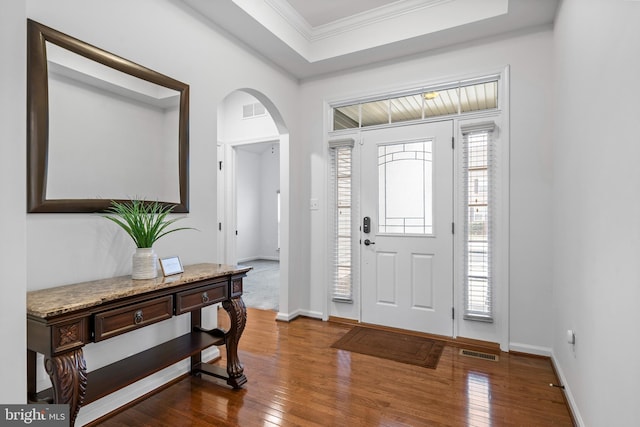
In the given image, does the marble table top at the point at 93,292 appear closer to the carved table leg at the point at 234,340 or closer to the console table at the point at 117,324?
the console table at the point at 117,324

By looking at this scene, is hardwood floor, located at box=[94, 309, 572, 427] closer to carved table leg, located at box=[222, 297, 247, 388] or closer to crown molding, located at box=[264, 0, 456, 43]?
carved table leg, located at box=[222, 297, 247, 388]

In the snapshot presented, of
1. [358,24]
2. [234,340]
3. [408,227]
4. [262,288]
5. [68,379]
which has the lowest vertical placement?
[262,288]

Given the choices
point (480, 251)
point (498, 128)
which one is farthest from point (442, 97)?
point (480, 251)

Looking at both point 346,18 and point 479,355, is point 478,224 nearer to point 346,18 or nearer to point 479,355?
point 479,355

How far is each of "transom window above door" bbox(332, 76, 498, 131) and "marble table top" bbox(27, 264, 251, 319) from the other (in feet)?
7.79

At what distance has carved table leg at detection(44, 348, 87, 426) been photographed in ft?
4.75

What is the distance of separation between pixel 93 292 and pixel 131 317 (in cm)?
22

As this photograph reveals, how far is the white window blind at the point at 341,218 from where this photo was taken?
3.85 m

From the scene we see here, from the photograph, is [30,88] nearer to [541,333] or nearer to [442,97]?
[442,97]

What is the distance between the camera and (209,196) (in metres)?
2.83

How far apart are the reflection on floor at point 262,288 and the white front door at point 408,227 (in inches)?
61.4

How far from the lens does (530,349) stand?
2.97m

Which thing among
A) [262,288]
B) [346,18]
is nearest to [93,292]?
[346,18]

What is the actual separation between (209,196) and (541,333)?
3053 millimetres
